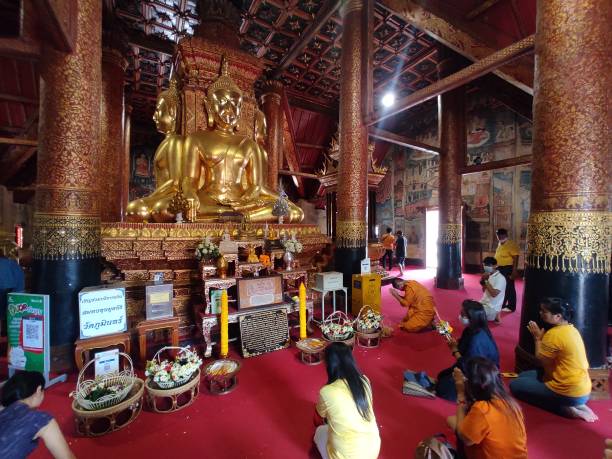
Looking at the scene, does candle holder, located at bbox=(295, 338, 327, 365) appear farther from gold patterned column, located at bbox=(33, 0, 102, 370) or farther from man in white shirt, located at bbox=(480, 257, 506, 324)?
man in white shirt, located at bbox=(480, 257, 506, 324)

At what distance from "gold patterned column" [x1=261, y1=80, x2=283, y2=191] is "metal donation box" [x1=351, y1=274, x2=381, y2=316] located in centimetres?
525

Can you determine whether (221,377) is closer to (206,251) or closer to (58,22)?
(206,251)

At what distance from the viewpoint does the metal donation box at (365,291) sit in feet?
16.2

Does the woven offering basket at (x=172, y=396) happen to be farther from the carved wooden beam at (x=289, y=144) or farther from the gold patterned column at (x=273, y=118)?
the carved wooden beam at (x=289, y=144)

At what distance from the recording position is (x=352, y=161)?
553cm

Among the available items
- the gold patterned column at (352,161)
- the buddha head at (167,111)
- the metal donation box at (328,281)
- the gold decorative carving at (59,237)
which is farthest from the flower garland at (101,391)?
the buddha head at (167,111)

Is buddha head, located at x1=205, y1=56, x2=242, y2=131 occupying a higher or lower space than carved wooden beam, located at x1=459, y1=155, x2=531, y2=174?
higher

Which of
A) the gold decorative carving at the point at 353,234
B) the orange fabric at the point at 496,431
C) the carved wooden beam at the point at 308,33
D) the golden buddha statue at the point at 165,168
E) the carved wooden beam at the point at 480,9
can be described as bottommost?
the orange fabric at the point at 496,431

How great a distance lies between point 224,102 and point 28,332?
5.00 metres

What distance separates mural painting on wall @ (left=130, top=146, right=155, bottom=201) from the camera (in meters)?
13.1

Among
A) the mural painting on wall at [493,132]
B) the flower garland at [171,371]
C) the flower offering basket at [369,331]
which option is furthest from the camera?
the mural painting on wall at [493,132]

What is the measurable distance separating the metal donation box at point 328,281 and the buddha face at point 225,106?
3897 mm

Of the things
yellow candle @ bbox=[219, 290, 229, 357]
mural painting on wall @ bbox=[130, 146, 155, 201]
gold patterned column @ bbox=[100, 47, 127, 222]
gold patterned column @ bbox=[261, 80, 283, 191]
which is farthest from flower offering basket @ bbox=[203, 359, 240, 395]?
mural painting on wall @ bbox=[130, 146, 155, 201]

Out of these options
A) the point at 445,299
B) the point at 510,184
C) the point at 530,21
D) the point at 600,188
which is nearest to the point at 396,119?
the point at 510,184
